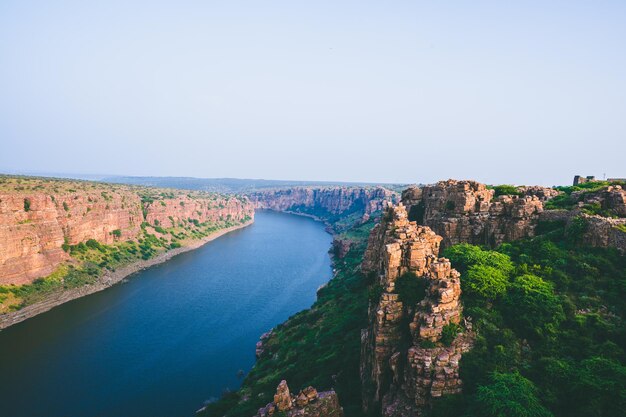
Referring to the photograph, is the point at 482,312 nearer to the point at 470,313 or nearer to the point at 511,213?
the point at 470,313

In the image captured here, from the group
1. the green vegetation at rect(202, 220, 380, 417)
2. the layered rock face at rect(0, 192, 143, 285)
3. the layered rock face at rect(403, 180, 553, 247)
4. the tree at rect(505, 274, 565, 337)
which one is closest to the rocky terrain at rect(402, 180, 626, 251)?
the layered rock face at rect(403, 180, 553, 247)

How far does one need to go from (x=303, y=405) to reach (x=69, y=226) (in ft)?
279

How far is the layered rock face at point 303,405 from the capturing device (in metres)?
21.6

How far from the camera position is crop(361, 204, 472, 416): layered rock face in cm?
1859

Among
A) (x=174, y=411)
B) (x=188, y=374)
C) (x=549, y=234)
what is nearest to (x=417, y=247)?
(x=549, y=234)

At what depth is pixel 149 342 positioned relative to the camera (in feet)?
192

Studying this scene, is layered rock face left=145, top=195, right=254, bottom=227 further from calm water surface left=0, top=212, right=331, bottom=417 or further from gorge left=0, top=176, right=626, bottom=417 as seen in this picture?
gorge left=0, top=176, right=626, bottom=417

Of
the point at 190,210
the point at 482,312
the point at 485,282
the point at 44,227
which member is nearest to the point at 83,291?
the point at 44,227

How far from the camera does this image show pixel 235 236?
159m

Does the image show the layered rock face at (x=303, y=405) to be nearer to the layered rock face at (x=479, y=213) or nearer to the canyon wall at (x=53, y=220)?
the layered rock face at (x=479, y=213)

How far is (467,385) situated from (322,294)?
46.5 metres

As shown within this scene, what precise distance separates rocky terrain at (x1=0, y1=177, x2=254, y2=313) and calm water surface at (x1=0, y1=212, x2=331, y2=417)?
11.1 meters

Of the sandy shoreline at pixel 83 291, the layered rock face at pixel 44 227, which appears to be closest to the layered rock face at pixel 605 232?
the sandy shoreline at pixel 83 291

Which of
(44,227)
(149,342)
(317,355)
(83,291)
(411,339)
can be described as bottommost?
(149,342)
